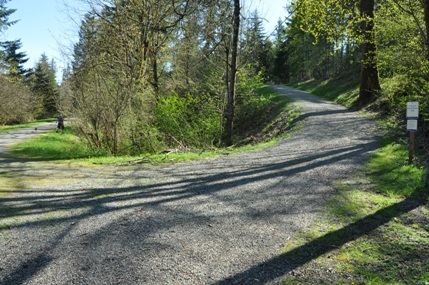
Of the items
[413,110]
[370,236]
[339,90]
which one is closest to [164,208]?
[370,236]

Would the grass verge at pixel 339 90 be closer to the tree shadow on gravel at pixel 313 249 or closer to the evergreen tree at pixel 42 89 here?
the tree shadow on gravel at pixel 313 249

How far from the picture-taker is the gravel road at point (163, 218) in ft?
10.3

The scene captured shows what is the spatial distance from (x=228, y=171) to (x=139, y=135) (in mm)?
7187

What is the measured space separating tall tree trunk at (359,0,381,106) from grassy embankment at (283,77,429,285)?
930 centimetres

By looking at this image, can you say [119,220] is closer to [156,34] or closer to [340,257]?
[340,257]

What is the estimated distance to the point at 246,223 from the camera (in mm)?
4270

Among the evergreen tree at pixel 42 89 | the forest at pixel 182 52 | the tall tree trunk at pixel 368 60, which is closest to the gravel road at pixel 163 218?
the forest at pixel 182 52

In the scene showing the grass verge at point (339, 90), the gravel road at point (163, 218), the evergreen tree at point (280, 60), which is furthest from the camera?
the evergreen tree at point (280, 60)

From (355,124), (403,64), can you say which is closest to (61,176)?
(355,124)

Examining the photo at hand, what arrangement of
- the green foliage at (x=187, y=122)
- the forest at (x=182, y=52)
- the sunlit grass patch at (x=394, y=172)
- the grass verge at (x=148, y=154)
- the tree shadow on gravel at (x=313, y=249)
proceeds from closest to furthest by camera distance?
the tree shadow on gravel at (x=313, y=249), the sunlit grass patch at (x=394, y=172), the grass verge at (x=148, y=154), the forest at (x=182, y=52), the green foliage at (x=187, y=122)

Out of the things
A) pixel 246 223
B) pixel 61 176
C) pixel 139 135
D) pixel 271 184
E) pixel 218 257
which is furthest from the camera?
pixel 139 135

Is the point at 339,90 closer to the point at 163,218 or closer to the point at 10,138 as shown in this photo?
the point at 10,138

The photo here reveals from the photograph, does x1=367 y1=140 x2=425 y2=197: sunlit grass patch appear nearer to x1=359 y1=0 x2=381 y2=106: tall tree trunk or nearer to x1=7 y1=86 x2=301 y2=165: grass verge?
x1=7 y1=86 x2=301 y2=165: grass verge

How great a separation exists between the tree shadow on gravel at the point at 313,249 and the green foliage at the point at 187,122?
967cm
